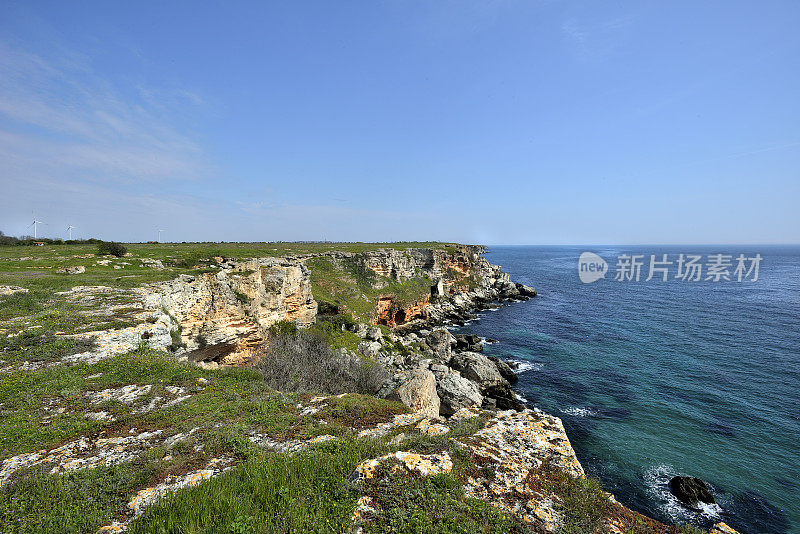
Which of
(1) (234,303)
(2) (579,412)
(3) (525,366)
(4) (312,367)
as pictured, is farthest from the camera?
(3) (525,366)

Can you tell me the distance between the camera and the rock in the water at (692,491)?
59.4 feet

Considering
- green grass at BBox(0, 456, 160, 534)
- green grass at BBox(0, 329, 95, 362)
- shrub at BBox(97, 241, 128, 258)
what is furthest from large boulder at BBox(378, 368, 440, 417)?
shrub at BBox(97, 241, 128, 258)

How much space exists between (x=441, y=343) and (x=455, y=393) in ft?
48.5

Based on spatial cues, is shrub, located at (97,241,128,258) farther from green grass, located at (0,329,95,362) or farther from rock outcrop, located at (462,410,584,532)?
rock outcrop, located at (462,410,584,532)

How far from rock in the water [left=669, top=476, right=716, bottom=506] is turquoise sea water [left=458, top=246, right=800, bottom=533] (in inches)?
20.2

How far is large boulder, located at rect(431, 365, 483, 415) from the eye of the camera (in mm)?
25580

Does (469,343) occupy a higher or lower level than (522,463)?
lower

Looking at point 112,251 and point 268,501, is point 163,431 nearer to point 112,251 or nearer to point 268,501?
point 268,501

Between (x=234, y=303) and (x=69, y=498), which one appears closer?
(x=69, y=498)

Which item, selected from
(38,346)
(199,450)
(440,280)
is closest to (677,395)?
(199,450)

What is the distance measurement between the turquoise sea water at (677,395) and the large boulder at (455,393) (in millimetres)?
6132

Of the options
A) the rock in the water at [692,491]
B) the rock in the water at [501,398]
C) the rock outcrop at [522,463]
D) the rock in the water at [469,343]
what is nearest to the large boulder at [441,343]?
the rock in the water at [469,343]

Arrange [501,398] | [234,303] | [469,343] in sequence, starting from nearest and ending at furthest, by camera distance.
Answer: [234,303] → [501,398] → [469,343]

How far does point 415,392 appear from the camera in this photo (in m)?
17.1
